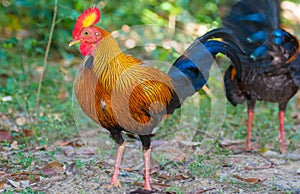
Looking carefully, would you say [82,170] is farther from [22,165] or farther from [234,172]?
[234,172]

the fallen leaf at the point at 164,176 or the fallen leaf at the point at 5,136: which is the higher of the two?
the fallen leaf at the point at 5,136

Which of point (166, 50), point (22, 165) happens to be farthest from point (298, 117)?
point (22, 165)

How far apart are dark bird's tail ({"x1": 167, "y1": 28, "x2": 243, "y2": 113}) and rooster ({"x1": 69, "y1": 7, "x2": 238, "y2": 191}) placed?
0.9 inches

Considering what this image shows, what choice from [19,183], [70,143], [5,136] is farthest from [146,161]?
[5,136]

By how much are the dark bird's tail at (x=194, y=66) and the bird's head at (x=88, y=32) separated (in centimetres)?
85

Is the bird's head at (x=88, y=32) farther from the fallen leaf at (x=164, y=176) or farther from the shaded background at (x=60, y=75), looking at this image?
the fallen leaf at (x=164, y=176)

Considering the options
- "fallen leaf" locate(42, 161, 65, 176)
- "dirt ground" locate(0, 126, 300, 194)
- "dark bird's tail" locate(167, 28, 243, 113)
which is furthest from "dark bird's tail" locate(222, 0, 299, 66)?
"fallen leaf" locate(42, 161, 65, 176)

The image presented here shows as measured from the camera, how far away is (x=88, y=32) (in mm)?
4426

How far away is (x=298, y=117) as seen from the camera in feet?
24.7

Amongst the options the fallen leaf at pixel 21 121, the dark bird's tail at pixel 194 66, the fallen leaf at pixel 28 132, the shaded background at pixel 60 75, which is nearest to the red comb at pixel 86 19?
the shaded background at pixel 60 75

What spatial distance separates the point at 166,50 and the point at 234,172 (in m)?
2.56

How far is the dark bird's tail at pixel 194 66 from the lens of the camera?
4824mm

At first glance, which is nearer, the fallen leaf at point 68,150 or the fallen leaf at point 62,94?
the fallen leaf at point 68,150

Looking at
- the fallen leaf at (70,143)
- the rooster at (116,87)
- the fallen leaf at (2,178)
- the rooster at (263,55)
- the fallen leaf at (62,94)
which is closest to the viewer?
the rooster at (116,87)
